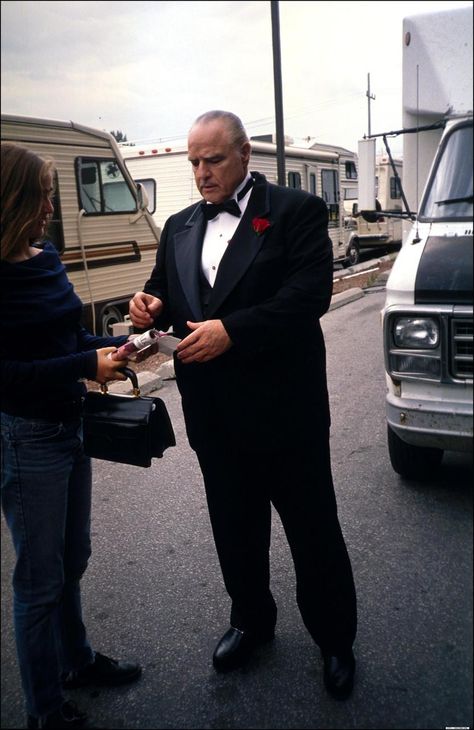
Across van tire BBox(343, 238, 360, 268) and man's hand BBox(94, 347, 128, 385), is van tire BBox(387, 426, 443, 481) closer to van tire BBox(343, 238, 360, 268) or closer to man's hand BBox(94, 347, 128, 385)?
man's hand BBox(94, 347, 128, 385)

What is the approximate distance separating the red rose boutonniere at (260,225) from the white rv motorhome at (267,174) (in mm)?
6224

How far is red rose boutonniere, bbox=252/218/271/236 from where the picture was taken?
178 centimetres

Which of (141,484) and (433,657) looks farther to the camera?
(141,484)

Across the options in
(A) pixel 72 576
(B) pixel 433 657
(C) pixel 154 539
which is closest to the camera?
(B) pixel 433 657

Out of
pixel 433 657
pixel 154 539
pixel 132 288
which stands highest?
pixel 132 288

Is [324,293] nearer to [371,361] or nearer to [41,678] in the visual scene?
[41,678]

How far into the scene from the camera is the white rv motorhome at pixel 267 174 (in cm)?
1016

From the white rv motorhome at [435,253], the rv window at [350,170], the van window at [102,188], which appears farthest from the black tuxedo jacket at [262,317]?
the rv window at [350,170]

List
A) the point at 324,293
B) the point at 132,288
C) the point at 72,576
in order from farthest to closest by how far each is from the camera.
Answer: the point at 132,288 < the point at 72,576 < the point at 324,293

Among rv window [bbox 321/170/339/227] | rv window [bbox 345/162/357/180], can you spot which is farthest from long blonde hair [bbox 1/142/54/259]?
rv window [bbox 345/162/357/180]

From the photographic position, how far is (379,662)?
1896 millimetres

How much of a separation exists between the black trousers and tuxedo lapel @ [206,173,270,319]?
0.46 m

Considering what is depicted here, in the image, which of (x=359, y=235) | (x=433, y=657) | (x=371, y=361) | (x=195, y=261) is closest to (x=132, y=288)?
(x=371, y=361)

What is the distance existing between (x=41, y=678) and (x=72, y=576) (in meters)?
0.29
